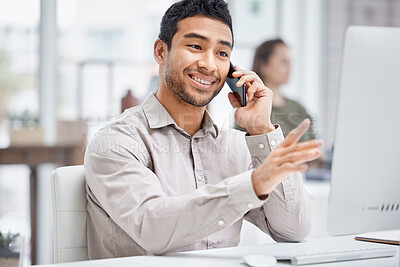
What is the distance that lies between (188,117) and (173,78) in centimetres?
11

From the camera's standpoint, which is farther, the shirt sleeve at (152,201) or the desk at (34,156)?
the desk at (34,156)

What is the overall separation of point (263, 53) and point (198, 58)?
1683 millimetres

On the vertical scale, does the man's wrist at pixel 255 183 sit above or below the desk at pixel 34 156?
below

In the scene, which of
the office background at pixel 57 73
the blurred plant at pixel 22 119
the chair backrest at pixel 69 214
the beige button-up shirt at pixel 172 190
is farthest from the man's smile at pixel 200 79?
the blurred plant at pixel 22 119

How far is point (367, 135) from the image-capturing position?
42.4 inches

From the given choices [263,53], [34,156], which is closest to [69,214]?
[34,156]

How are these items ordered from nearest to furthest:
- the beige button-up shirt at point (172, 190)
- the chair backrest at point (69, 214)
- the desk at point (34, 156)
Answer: the beige button-up shirt at point (172, 190) → the chair backrest at point (69, 214) → the desk at point (34, 156)

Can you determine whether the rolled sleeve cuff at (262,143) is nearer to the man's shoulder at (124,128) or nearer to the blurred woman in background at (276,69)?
the man's shoulder at (124,128)

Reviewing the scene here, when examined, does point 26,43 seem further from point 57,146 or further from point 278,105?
point 278,105

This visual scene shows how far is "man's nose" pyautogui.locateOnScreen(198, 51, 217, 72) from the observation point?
1339 mm

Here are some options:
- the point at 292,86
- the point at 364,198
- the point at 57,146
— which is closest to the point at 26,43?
the point at 57,146

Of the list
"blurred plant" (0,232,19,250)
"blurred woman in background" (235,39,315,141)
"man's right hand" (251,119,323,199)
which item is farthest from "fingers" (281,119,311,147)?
"blurred woman in background" (235,39,315,141)

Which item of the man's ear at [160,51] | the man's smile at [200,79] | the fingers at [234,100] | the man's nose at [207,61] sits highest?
the man's ear at [160,51]

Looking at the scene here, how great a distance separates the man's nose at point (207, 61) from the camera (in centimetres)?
134
